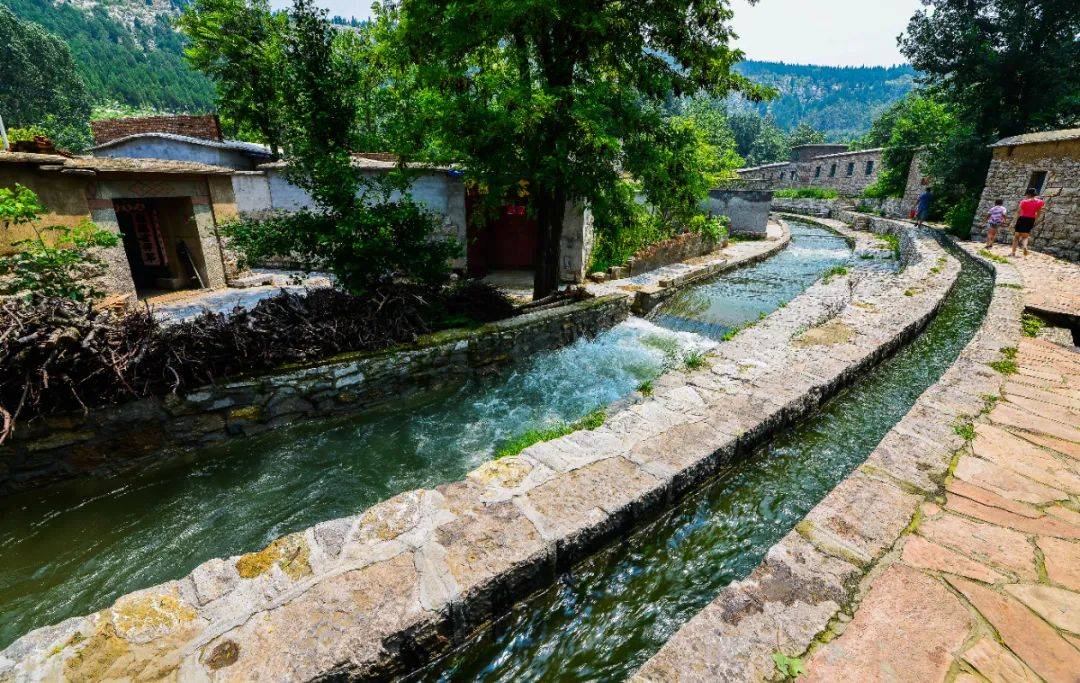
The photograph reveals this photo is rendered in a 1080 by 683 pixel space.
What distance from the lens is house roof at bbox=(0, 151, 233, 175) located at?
21.7ft

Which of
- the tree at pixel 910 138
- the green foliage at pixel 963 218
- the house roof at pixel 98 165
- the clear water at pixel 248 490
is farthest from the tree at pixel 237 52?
the tree at pixel 910 138

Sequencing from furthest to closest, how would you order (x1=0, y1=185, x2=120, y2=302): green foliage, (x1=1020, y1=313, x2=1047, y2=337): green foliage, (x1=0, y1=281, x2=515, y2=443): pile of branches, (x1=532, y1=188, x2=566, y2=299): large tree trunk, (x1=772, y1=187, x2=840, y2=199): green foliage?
(x1=772, y1=187, x2=840, y2=199): green foliage
(x1=532, y1=188, x2=566, y2=299): large tree trunk
(x1=1020, y1=313, x2=1047, y2=337): green foliage
(x1=0, y1=185, x2=120, y2=302): green foliage
(x1=0, y1=281, x2=515, y2=443): pile of branches

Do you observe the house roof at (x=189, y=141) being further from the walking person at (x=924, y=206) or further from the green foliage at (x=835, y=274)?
the walking person at (x=924, y=206)

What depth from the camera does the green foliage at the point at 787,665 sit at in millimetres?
1976

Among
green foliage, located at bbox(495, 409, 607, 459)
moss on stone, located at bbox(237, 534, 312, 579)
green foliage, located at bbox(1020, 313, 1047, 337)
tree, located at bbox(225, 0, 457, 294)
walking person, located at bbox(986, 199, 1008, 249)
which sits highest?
tree, located at bbox(225, 0, 457, 294)

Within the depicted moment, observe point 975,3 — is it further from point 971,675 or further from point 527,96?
point 971,675

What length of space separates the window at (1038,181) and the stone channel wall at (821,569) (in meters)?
15.5

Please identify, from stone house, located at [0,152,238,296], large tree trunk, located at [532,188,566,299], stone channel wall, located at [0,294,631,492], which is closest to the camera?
stone channel wall, located at [0,294,631,492]

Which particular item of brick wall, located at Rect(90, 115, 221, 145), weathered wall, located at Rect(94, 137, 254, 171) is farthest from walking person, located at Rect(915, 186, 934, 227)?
brick wall, located at Rect(90, 115, 221, 145)

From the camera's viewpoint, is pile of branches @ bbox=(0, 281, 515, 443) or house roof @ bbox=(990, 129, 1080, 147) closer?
pile of branches @ bbox=(0, 281, 515, 443)

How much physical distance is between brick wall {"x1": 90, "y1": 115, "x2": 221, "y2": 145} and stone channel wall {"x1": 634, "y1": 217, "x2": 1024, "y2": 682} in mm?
22298

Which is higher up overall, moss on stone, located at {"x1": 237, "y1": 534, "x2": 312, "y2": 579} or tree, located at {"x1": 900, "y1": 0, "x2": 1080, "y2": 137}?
tree, located at {"x1": 900, "y1": 0, "x2": 1080, "y2": 137}

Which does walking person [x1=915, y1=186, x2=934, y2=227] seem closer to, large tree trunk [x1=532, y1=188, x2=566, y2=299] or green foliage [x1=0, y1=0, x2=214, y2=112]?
large tree trunk [x1=532, y1=188, x2=566, y2=299]

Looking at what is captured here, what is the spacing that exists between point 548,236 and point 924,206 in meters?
22.0
